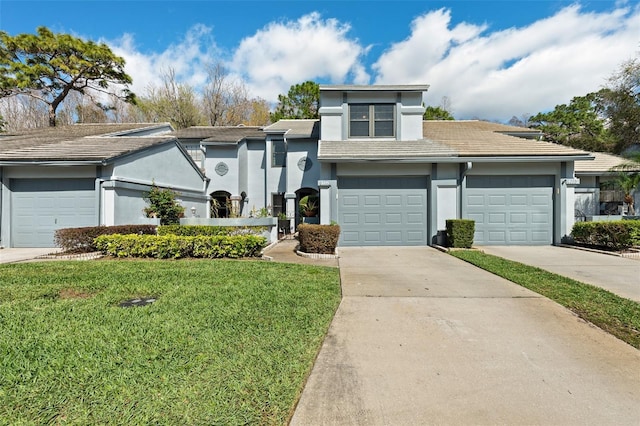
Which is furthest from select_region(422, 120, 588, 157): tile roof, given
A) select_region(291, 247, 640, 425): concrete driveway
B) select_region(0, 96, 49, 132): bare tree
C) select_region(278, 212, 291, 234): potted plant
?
select_region(0, 96, 49, 132): bare tree

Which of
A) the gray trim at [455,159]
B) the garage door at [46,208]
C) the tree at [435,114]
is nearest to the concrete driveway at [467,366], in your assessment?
the gray trim at [455,159]

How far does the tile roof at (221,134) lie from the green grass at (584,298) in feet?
46.8

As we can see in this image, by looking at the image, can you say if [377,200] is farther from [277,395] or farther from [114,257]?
[277,395]

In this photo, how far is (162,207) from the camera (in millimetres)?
11711

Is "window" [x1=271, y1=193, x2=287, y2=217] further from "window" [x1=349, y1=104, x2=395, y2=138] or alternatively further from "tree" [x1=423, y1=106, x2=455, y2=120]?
"tree" [x1=423, y1=106, x2=455, y2=120]

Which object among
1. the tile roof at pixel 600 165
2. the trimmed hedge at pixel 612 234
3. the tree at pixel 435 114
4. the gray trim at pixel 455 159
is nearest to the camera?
the trimmed hedge at pixel 612 234

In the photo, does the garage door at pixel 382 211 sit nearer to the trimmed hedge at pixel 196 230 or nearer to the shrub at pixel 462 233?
the shrub at pixel 462 233

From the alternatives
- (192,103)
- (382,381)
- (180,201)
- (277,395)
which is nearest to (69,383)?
(277,395)

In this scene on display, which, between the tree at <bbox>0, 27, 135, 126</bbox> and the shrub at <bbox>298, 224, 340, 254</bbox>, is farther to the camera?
the tree at <bbox>0, 27, 135, 126</bbox>

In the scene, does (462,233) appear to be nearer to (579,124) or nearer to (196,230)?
(196,230)

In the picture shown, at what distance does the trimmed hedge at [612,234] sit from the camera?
8.91 m

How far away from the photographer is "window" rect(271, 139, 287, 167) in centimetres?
1675

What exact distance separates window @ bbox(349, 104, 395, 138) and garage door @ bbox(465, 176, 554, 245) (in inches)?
163

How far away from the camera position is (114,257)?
8.24 meters
